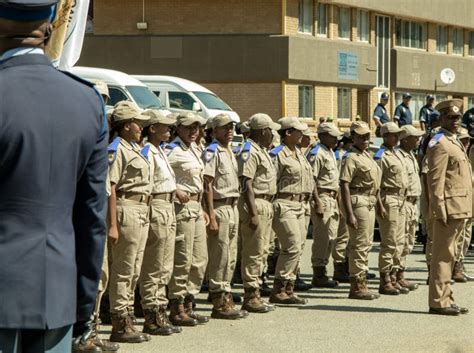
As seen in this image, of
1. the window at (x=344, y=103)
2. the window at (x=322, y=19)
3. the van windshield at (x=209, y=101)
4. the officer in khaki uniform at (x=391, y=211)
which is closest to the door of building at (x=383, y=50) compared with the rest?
the window at (x=344, y=103)

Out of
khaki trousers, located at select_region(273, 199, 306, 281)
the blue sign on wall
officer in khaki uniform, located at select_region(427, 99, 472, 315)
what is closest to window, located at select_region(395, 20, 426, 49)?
the blue sign on wall

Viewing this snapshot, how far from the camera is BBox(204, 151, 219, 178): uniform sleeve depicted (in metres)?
12.4

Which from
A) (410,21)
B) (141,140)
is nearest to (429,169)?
(141,140)

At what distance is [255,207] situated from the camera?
42.9 ft

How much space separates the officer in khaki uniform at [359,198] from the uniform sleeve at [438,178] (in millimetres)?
2039

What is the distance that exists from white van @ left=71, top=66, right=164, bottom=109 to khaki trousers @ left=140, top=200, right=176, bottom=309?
17.9m

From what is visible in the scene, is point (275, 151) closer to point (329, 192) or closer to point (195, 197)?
point (195, 197)

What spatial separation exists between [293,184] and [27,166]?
31.7ft

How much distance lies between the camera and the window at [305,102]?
147ft

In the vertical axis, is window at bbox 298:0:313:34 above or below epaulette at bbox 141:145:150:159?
above

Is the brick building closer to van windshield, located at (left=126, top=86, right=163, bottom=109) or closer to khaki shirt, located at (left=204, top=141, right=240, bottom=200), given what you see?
van windshield, located at (left=126, top=86, right=163, bottom=109)

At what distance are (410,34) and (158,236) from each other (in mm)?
43417

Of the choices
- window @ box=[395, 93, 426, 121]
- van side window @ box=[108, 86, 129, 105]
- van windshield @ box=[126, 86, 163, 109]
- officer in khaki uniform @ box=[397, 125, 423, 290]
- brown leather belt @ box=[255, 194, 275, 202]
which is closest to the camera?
brown leather belt @ box=[255, 194, 275, 202]

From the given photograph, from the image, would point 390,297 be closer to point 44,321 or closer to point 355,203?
point 355,203
